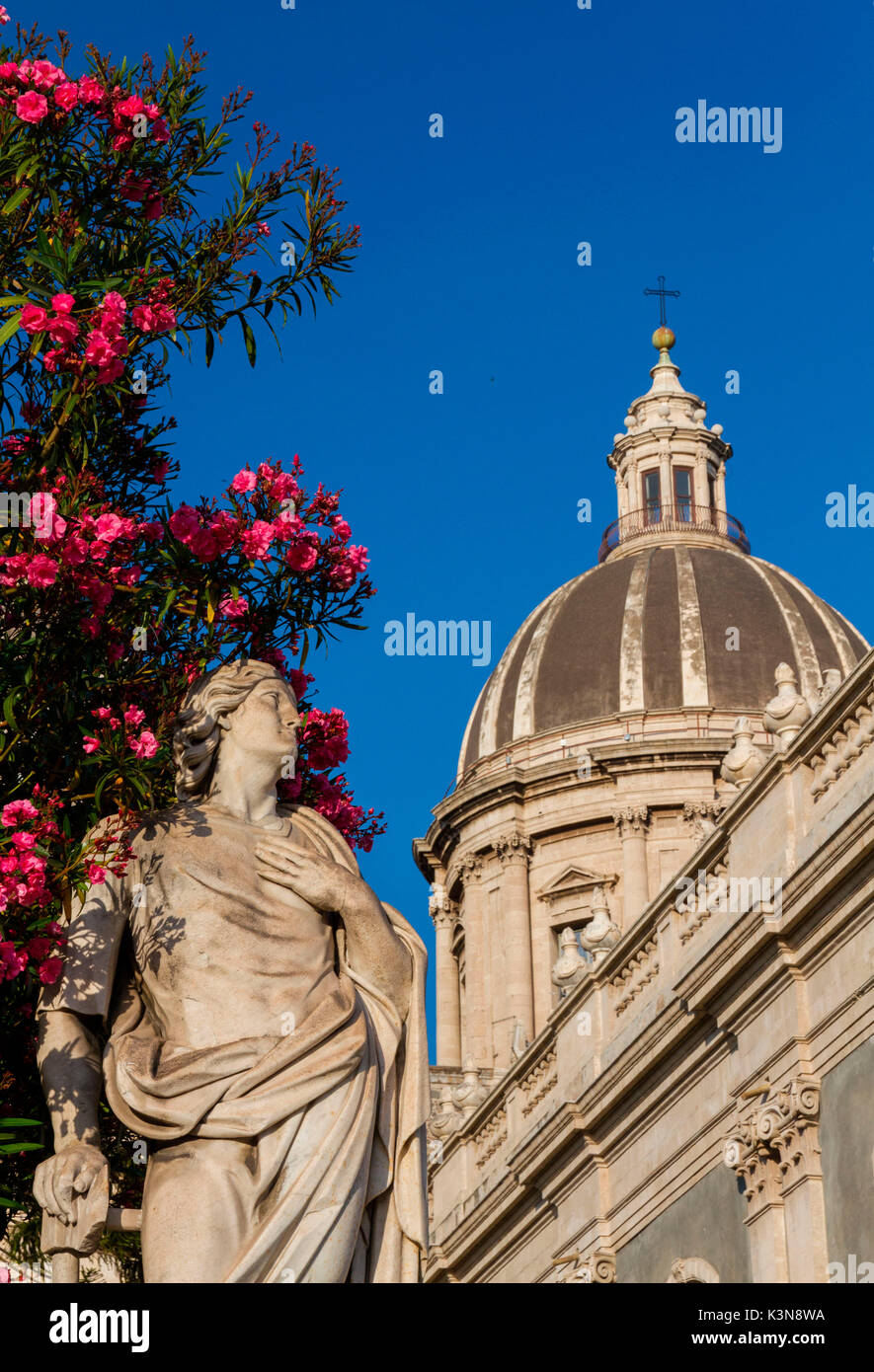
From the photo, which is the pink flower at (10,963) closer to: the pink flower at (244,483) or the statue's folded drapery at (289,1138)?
the statue's folded drapery at (289,1138)

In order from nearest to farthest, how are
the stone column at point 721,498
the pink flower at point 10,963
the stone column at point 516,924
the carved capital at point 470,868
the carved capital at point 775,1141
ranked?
the pink flower at point 10,963
the carved capital at point 775,1141
the stone column at point 516,924
the carved capital at point 470,868
the stone column at point 721,498

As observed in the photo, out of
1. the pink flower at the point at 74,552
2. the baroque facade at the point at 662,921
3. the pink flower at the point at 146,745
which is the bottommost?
the pink flower at the point at 146,745

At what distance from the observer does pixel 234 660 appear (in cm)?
686

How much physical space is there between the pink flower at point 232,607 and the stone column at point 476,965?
38.2 m

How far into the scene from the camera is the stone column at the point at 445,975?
4722cm

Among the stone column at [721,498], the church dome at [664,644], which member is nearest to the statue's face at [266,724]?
the church dome at [664,644]

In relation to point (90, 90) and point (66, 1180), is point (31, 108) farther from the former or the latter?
point (66, 1180)

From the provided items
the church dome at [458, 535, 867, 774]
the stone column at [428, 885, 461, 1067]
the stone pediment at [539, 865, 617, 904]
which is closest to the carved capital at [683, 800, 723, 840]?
the church dome at [458, 535, 867, 774]

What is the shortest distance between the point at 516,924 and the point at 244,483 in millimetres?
38343

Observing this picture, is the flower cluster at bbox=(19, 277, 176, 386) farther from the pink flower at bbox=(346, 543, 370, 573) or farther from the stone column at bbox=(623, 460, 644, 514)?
the stone column at bbox=(623, 460, 644, 514)

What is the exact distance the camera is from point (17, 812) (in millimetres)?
5949

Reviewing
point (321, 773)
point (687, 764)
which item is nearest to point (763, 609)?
point (687, 764)
